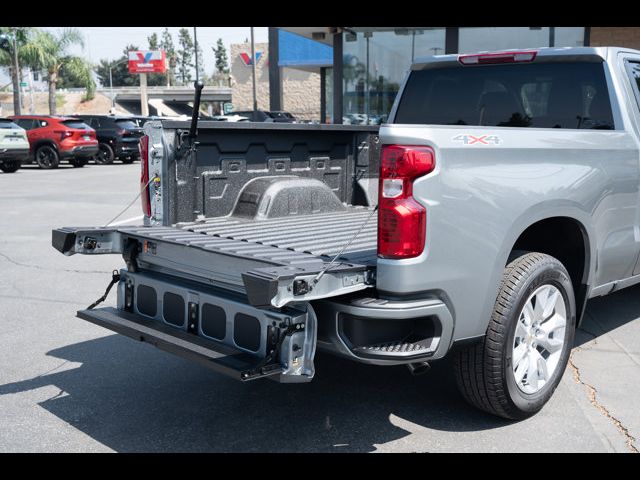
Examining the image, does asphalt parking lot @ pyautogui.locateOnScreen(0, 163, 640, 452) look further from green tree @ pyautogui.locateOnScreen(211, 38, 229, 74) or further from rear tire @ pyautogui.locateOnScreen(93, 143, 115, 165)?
green tree @ pyautogui.locateOnScreen(211, 38, 229, 74)

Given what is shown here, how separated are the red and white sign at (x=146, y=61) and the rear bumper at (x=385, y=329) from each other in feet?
330

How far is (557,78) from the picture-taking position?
193 inches

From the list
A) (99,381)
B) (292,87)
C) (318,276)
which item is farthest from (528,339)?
(292,87)

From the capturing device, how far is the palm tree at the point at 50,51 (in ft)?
163

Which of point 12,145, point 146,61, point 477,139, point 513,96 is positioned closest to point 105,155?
point 12,145

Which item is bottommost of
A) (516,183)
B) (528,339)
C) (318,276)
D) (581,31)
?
(528,339)

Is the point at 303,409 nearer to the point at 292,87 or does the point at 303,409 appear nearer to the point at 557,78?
the point at 557,78

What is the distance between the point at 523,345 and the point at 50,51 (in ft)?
177

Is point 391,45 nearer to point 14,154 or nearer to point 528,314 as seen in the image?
point 14,154

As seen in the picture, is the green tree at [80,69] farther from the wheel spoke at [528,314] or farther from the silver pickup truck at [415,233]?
the wheel spoke at [528,314]

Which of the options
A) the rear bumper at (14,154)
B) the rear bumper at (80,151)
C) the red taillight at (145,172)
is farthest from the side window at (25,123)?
the red taillight at (145,172)

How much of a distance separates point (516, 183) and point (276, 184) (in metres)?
1.92

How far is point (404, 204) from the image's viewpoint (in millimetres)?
3355

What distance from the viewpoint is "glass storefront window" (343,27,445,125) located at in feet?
55.0
